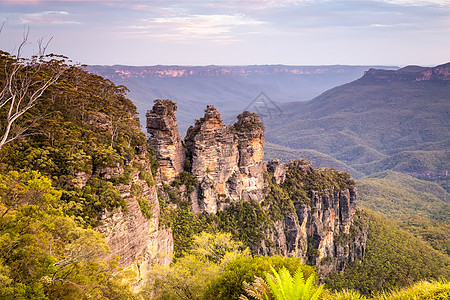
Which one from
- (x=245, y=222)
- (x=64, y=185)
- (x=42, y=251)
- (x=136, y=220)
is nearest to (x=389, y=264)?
(x=245, y=222)

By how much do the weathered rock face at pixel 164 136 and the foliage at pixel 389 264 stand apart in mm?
37652

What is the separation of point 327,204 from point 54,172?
55.0m

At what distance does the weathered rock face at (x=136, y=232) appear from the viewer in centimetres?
2430

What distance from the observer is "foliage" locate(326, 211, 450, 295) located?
6088 centimetres

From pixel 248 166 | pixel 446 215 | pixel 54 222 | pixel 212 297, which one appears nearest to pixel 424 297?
pixel 212 297

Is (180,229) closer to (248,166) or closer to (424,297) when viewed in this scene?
(248,166)

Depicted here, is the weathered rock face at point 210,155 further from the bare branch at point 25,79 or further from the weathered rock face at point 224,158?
the bare branch at point 25,79

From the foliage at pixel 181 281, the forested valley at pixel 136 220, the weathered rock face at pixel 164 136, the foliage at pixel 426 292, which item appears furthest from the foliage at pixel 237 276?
the weathered rock face at pixel 164 136

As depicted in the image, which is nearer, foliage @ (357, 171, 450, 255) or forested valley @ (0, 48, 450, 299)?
forested valley @ (0, 48, 450, 299)

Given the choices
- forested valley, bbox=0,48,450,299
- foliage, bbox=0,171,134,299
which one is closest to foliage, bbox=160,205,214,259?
forested valley, bbox=0,48,450,299

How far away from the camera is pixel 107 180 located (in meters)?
26.1

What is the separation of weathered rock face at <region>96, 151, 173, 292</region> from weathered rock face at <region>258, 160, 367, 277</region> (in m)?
24.3

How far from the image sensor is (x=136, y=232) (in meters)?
27.0

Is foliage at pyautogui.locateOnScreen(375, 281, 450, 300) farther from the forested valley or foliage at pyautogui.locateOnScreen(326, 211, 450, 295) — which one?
foliage at pyautogui.locateOnScreen(326, 211, 450, 295)
